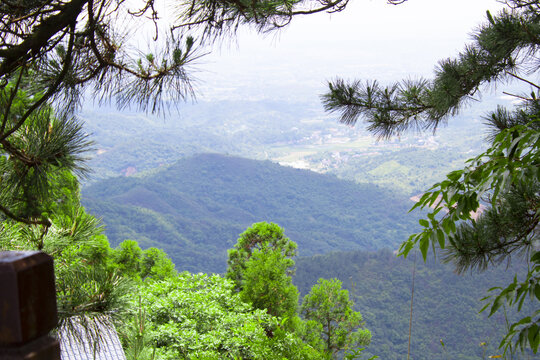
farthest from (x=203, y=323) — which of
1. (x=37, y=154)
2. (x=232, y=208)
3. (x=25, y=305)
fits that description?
(x=232, y=208)

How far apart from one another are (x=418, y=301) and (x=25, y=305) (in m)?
28.5

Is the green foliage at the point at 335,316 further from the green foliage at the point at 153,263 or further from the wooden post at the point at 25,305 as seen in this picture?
the wooden post at the point at 25,305

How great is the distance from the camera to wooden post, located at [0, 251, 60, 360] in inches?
12.4

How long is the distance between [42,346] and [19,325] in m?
0.03

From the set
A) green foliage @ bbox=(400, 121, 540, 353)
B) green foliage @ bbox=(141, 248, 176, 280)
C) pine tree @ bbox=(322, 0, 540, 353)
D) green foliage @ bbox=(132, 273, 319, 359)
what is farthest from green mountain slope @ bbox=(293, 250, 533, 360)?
green foliage @ bbox=(400, 121, 540, 353)

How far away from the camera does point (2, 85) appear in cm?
133

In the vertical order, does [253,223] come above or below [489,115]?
below

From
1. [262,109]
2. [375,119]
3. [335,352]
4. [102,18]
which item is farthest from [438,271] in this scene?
[262,109]

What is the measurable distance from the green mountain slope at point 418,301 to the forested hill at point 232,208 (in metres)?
12.2

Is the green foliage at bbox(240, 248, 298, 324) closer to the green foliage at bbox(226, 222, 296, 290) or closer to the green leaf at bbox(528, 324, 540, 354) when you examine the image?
the green foliage at bbox(226, 222, 296, 290)

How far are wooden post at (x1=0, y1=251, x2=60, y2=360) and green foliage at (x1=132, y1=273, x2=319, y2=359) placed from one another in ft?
14.2

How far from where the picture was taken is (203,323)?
597cm

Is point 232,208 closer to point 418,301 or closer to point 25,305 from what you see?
point 418,301

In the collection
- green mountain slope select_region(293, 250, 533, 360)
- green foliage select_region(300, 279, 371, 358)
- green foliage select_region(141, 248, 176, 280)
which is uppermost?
green foliage select_region(141, 248, 176, 280)
